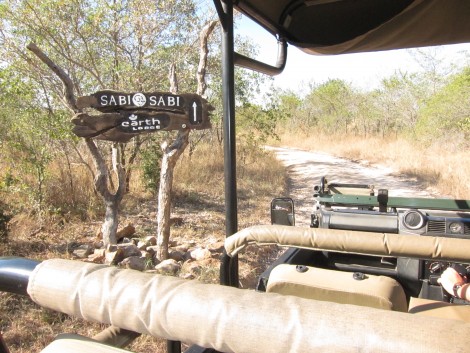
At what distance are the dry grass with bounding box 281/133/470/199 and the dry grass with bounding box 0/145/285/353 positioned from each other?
351 centimetres

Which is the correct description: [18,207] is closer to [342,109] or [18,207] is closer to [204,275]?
[204,275]

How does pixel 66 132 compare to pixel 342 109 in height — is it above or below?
below

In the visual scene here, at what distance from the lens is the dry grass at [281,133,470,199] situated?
808cm

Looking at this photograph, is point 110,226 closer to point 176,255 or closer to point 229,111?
point 176,255

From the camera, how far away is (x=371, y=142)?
54.5 feet

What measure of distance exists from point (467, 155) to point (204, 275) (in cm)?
907

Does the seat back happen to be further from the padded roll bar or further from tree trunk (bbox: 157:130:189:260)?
tree trunk (bbox: 157:130:189:260)

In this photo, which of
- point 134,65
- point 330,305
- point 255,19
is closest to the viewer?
point 330,305

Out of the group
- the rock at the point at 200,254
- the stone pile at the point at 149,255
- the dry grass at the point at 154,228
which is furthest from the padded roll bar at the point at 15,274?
the rock at the point at 200,254

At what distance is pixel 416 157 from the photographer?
1173 cm

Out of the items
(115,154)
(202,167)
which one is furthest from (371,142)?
(115,154)

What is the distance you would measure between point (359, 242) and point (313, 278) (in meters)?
0.24

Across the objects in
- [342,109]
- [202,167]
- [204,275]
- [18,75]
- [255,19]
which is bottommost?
[204,275]

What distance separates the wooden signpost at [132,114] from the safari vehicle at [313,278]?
3.22 feet
